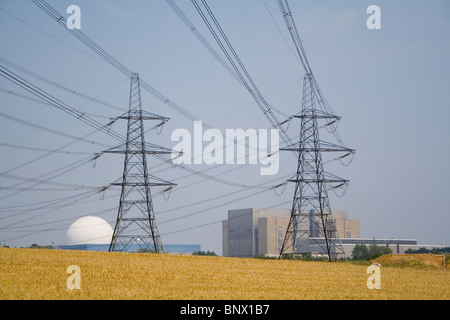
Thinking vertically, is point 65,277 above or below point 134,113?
below

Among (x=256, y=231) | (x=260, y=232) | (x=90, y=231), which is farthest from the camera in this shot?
(x=256, y=231)

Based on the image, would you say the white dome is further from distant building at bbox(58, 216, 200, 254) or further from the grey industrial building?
the grey industrial building

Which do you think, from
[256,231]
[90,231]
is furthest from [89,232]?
[256,231]

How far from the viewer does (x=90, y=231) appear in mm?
113062

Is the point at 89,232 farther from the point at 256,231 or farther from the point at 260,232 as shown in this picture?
the point at 256,231

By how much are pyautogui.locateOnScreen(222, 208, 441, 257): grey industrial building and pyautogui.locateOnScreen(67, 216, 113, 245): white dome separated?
51447 millimetres

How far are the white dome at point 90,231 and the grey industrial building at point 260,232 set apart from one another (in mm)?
51447

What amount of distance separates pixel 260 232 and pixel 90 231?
189 ft
